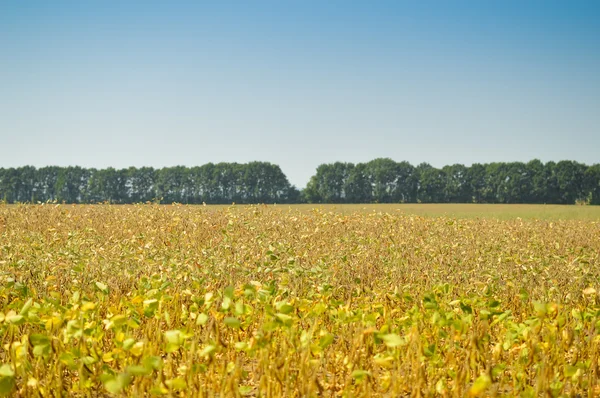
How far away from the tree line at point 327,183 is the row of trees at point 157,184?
143 mm

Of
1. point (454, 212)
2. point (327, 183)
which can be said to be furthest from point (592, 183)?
point (454, 212)

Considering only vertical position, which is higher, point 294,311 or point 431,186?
Answer: point 431,186

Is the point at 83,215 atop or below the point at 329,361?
atop

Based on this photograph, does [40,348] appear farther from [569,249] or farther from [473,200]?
[473,200]

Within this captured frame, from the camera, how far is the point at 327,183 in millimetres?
85062

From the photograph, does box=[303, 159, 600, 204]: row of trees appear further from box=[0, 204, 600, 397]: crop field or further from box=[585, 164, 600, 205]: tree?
box=[0, 204, 600, 397]: crop field

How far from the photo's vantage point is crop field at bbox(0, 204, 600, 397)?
3426 mm

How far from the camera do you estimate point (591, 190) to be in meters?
76.1

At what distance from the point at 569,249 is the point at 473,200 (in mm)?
74487

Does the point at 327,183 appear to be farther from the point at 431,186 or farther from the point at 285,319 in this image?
the point at 285,319

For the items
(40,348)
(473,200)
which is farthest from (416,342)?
(473,200)

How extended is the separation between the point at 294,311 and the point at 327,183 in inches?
3155

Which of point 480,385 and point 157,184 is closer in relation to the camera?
point 480,385

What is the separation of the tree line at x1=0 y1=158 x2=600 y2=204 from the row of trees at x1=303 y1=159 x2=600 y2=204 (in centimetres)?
13
